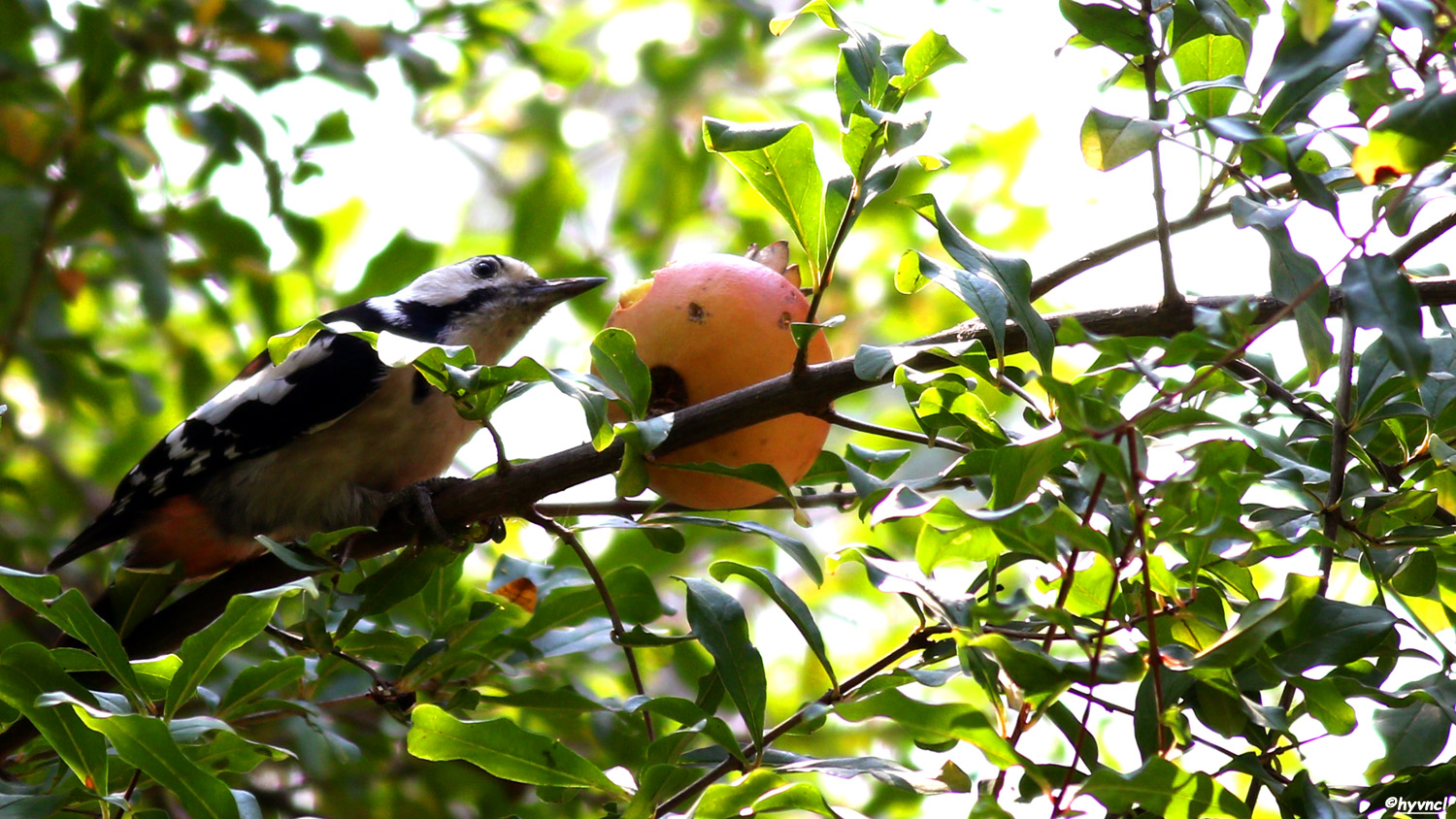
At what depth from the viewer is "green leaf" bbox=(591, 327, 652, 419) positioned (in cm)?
142

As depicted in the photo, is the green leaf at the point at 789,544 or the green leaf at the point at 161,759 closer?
the green leaf at the point at 161,759

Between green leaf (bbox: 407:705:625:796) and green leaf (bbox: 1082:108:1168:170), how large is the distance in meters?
0.86

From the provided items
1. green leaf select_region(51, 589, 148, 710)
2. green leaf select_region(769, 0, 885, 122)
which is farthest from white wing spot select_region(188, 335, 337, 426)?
green leaf select_region(769, 0, 885, 122)

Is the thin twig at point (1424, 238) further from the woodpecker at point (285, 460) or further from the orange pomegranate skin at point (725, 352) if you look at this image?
the woodpecker at point (285, 460)

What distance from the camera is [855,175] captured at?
1.46m

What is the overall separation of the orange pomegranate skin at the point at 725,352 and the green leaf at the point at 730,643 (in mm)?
287

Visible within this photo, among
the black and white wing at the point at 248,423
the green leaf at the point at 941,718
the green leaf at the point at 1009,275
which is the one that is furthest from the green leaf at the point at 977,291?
the black and white wing at the point at 248,423

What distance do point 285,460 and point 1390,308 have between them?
2348 millimetres

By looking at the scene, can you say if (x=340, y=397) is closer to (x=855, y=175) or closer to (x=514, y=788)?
(x=514, y=788)

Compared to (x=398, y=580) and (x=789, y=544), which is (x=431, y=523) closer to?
(x=398, y=580)

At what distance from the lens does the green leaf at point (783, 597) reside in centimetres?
137

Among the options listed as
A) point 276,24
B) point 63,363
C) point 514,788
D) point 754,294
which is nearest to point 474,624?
point 754,294

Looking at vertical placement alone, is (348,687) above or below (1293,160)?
below

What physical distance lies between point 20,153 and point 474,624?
236 cm
